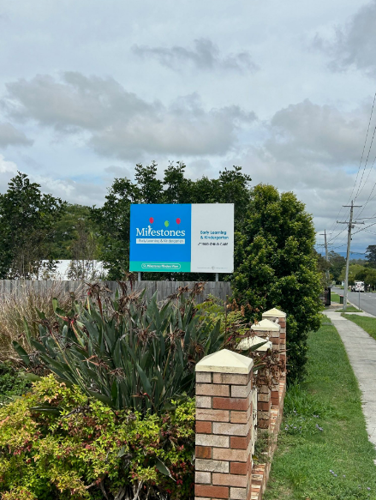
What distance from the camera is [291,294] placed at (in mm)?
8234


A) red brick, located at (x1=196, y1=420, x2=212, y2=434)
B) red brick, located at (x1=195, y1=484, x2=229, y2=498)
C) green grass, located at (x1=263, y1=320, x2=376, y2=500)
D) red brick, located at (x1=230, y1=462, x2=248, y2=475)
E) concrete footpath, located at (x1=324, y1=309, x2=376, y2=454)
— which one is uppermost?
red brick, located at (x1=196, y1=420, x2=212, y2=434)

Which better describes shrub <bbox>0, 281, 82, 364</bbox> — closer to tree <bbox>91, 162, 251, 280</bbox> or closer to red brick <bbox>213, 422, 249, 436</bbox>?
red brick <bbox>213, 422, 249, 436</bbox>

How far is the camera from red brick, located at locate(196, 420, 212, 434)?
10.1 ft

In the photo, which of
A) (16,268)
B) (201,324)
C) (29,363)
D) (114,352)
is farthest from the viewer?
(16,268)

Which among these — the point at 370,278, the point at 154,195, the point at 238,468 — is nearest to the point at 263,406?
the point at 238,468

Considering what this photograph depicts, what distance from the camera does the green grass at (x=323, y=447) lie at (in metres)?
4.12

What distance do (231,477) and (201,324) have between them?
1.96 m

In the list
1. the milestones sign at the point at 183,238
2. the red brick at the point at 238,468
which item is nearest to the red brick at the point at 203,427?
the red brick at the point at 238,468

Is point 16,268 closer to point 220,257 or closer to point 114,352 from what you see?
point 220,257

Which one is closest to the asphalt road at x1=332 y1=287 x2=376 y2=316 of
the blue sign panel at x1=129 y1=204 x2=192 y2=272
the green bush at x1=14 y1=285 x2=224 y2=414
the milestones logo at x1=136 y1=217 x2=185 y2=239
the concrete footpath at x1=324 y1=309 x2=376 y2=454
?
the concrete footpath at x1=324 y1=309 x2=376 y2=454

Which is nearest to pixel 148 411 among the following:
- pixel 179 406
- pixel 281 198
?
pixel 179 406

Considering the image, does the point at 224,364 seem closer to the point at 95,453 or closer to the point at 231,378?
the point at 231,378

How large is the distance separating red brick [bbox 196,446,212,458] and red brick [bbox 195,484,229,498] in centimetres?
20

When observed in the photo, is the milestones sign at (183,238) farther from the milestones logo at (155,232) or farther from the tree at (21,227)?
the tree at (21,227)
